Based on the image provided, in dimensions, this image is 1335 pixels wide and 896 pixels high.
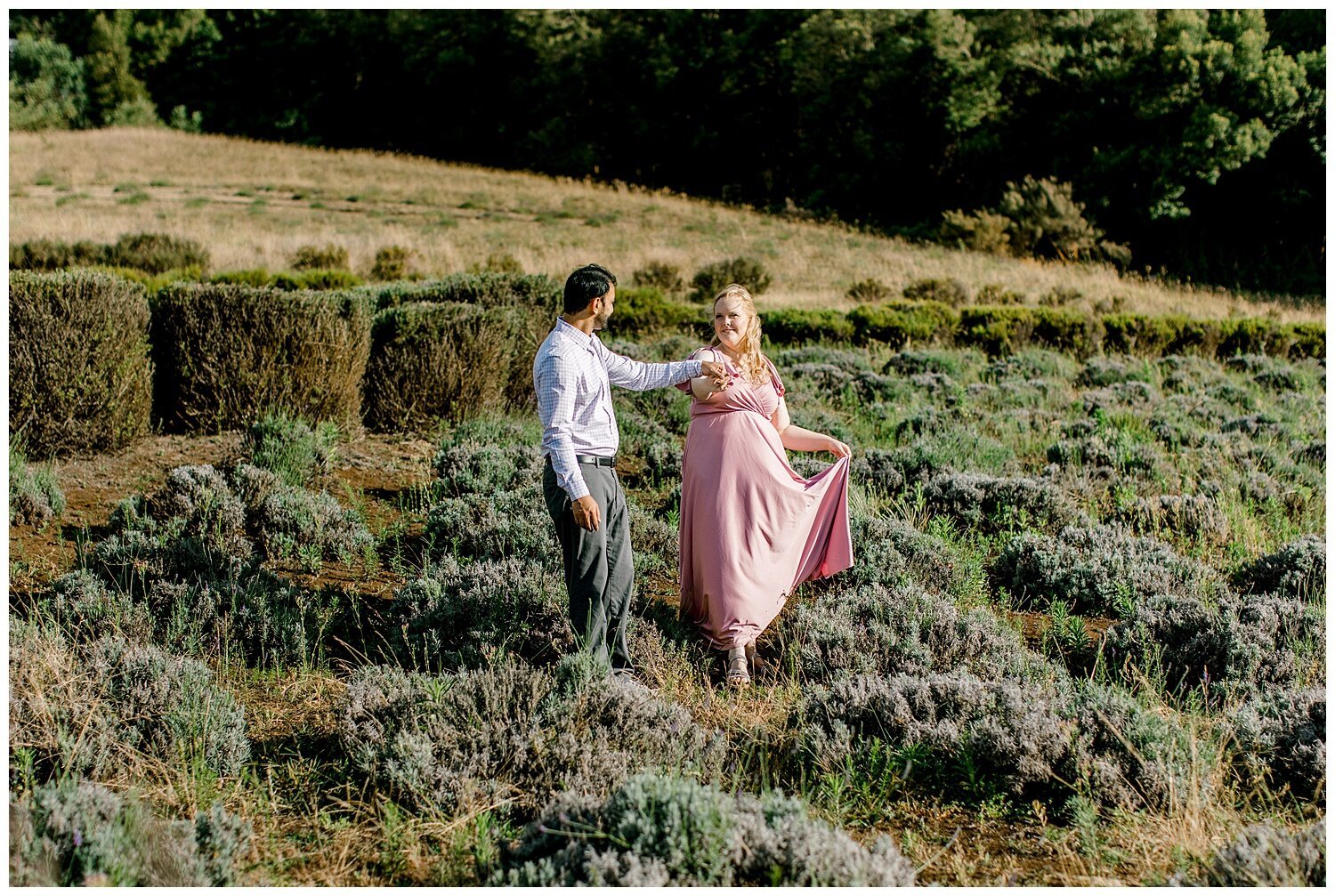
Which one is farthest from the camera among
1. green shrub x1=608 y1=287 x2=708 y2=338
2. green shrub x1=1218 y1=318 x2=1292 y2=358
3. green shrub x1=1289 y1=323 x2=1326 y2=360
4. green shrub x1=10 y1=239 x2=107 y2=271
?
green shrub x1=10 y1=239 x2=107 y2=271

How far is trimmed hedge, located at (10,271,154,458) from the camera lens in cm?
616

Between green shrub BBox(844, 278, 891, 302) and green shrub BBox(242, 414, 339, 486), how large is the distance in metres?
11.9

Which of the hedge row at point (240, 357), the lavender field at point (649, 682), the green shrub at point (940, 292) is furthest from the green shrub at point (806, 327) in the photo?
the lavender field at point (649, 682)

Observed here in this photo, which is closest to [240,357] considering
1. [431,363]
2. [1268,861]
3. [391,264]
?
[431,363]

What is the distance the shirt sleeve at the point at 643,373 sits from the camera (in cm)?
390

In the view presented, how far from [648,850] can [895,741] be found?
3.94ft

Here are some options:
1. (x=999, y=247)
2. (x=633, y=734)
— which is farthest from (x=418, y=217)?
(x=633, y=734)

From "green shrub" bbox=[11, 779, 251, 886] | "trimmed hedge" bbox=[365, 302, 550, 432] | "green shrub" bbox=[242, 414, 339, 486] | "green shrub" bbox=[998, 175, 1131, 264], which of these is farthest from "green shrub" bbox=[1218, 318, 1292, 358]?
"green shrub" bbox=[11, 779, 251, 886]

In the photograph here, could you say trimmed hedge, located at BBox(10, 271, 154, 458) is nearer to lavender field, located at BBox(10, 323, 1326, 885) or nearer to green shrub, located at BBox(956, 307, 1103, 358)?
lavender field, located at BBox(10, 323, 1326, 885)

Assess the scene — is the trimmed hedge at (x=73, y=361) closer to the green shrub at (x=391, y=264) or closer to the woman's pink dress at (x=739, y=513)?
the woman's pink dress at (x=739, y=513)

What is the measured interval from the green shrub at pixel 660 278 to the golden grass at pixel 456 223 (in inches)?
44.9

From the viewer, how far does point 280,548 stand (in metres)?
5.12

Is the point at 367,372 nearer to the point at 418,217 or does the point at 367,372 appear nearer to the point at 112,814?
the point at 112,814

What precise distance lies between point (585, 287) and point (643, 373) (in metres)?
0.54
